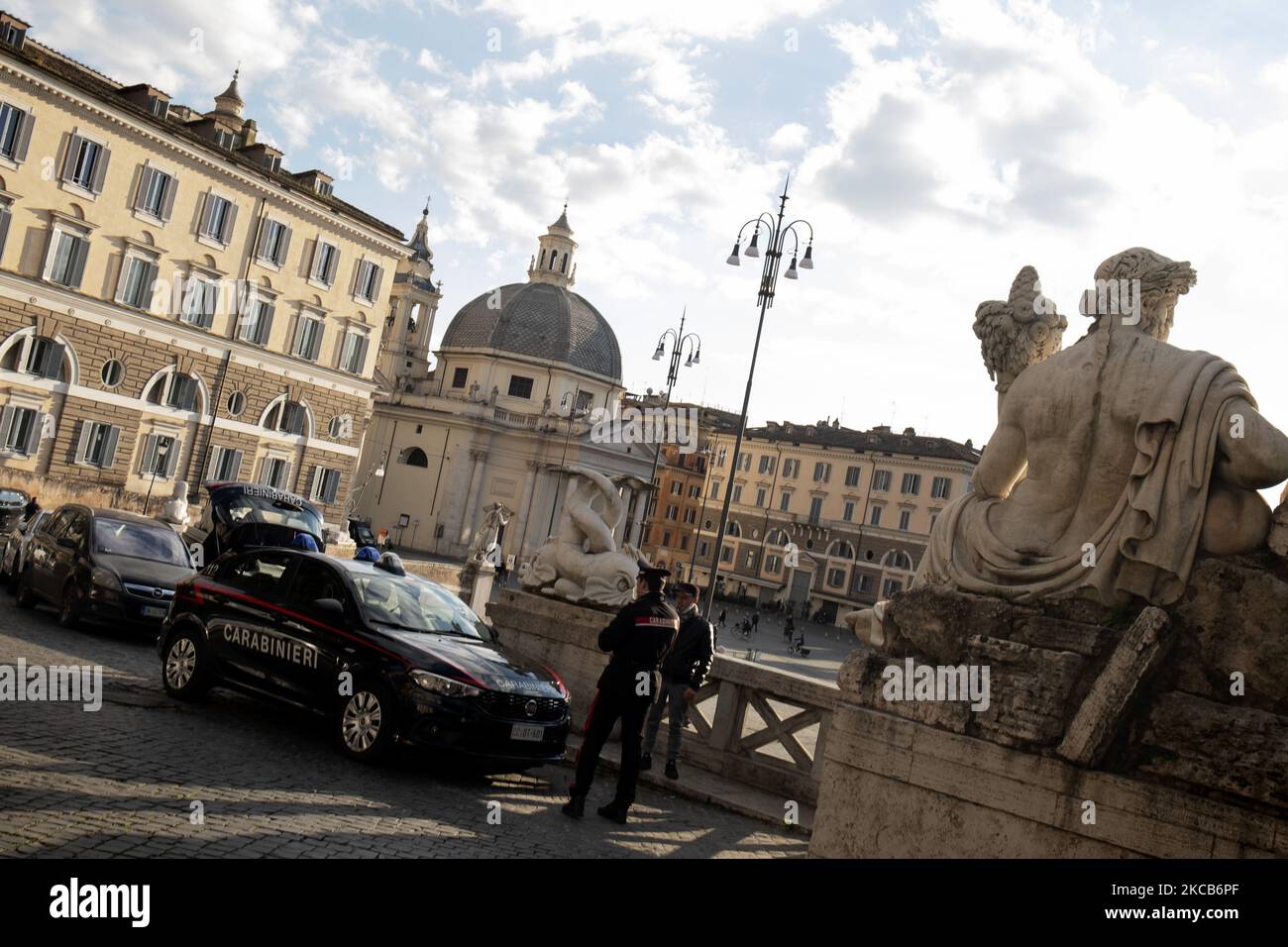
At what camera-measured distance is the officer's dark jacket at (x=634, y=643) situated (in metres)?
8.19

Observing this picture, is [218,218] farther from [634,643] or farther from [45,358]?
[634,643]

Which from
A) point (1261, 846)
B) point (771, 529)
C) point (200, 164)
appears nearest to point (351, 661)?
point (1261, 846)

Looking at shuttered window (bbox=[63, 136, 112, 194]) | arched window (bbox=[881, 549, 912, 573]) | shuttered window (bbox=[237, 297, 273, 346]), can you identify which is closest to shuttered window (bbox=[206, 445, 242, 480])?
shuttered window (bbox=[237, 297, 273, 346])

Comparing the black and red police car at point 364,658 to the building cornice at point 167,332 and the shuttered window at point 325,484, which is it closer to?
the building cornice at point 167,332

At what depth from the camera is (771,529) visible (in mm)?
85250

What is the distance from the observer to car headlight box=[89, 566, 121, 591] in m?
13.9

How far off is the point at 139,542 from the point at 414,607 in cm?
718

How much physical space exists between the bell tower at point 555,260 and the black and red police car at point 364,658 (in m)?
76.5

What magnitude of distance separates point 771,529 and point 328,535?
153 ft

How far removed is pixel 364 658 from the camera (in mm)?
8961

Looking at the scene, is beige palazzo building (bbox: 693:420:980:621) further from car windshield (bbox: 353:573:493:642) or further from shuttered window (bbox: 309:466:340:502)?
car windshield (bbox: 353:573:493:642)
